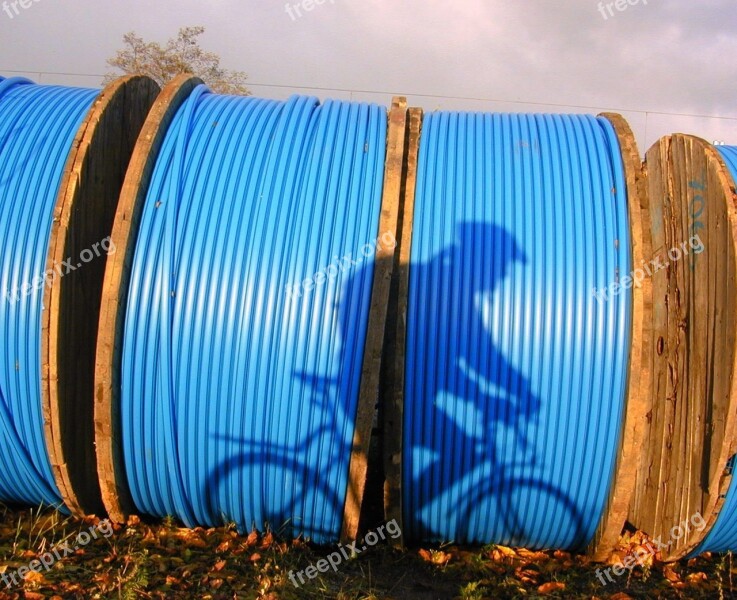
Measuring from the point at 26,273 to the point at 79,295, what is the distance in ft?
1.36

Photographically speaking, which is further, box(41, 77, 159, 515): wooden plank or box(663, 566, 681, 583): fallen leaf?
box(663, 566, 681, 583): fallen leaf

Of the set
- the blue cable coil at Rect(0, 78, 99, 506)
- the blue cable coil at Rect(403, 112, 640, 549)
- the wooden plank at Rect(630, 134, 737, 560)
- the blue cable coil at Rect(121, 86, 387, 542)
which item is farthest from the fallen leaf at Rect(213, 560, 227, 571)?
the wooden plank at Rect(630, 134, 737, 560)

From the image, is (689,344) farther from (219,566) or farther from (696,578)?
(219,566)

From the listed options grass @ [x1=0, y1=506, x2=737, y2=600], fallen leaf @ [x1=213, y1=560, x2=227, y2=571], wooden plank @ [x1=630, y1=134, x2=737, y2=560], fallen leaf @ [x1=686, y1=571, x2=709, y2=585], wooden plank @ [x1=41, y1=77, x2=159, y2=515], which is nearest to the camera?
grass @ [x1=0, y1=506, x2=737, y2=600]

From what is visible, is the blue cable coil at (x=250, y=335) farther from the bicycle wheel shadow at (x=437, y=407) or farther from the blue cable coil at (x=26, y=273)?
the blue cable coil at (x=26, y=273)

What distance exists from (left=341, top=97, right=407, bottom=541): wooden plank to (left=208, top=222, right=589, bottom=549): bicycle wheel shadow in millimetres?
56

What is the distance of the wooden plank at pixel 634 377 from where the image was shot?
4.34m

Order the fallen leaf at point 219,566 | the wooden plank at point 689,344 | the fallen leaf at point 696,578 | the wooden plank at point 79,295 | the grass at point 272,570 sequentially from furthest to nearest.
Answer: the fallen leaf at point 696,578
the wooden plank at point 79,295
the fallen leaf at point 219,566
the wooden plank at point 689,344
the grass at point 272,570

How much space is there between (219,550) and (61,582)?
105 cm

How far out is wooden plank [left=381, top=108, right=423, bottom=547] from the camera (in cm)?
444

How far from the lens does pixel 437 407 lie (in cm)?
450

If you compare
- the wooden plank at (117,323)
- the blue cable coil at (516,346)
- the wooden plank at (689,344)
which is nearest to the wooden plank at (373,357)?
the blue cable coil at (516,346)

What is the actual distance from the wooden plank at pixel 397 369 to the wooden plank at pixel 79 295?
7.62 feet

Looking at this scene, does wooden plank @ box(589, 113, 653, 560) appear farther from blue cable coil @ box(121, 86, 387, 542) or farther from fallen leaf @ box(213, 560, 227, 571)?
fallen leaf @ box(213, 560, 227, 571)
